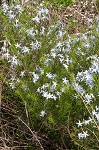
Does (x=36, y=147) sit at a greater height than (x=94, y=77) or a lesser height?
lesser

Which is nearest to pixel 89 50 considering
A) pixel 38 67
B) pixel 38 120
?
pixel 38 67

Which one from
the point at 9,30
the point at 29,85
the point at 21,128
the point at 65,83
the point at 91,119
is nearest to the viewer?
the point at 91,119

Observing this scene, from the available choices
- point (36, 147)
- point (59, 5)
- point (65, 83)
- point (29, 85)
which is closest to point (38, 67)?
point (29, 85)

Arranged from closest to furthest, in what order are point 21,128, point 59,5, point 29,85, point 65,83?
point 65,83
point 29,85
point 21,128
point 59,5

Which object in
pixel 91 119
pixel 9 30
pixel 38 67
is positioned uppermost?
pixel 9 30

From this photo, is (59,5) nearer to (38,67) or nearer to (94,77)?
(38,67)

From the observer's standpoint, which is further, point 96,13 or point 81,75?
point 96,13

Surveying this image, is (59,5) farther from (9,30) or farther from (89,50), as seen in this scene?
(89,50)
